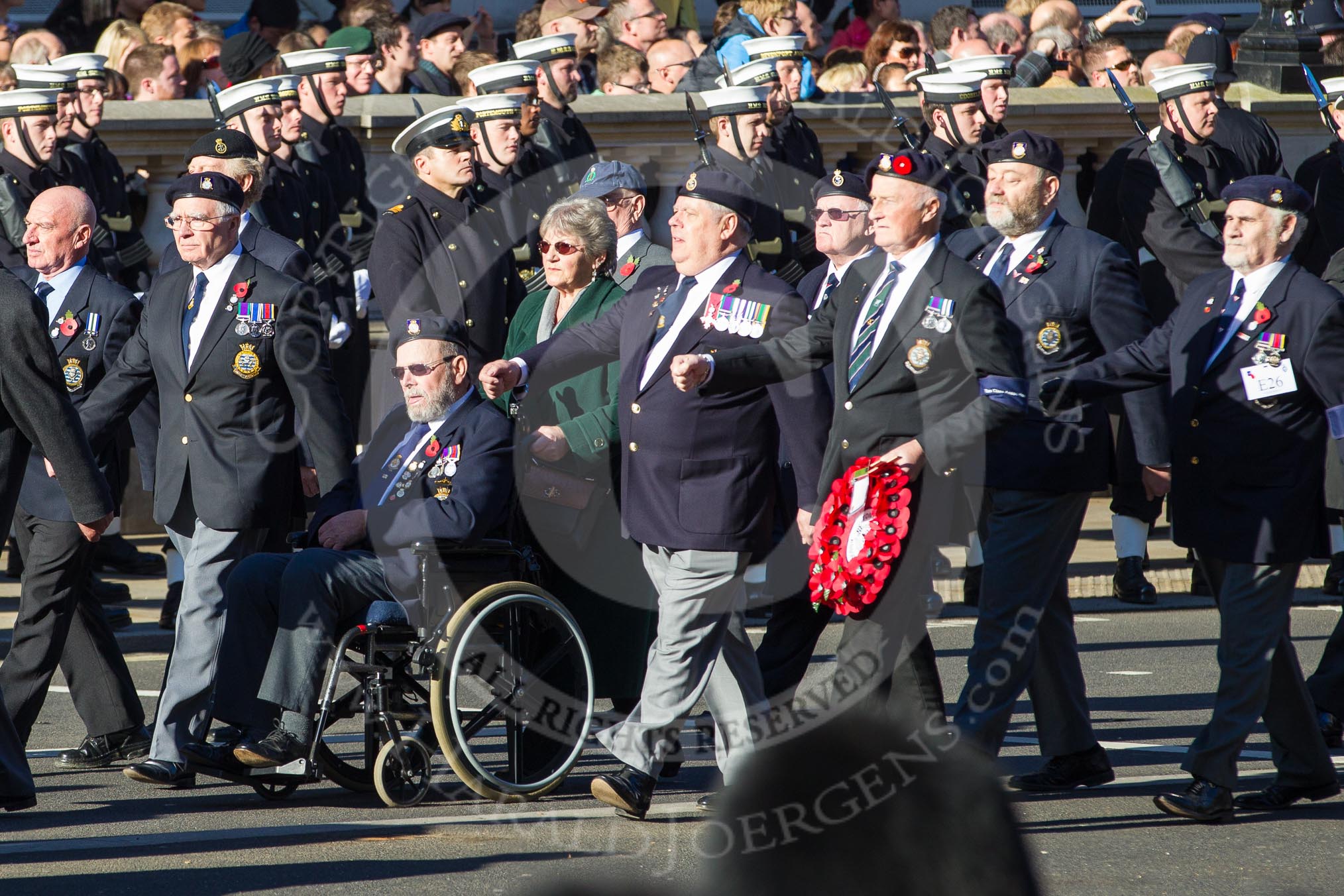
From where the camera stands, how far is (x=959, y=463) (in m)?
5.66

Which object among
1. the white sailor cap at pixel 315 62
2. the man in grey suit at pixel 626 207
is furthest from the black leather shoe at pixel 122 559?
the man in grey suit at pixel 626 207

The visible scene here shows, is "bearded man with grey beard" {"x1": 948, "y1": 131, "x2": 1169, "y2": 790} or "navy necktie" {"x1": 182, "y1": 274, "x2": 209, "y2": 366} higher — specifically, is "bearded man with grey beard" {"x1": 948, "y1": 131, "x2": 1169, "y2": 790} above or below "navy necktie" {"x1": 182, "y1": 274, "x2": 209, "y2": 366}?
below

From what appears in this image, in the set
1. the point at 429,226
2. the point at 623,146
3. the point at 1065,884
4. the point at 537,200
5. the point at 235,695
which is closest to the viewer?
the point at 1065,884

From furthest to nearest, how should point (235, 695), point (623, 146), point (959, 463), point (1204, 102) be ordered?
point (623, 146), point (1204, 102), point (235, 695), point (959, 463)

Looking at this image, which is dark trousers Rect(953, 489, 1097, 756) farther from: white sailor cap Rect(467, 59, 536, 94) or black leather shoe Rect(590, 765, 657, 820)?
white sailor cap Rect(467, 59, 536, 94)

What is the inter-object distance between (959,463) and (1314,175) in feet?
21.0

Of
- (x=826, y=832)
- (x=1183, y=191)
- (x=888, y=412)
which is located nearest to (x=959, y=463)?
(x=888, y=412)

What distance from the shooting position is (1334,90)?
36.4 ft

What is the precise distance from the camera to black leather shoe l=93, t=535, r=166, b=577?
10.6 meters

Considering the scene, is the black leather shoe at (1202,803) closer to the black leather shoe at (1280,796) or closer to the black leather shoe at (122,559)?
the black leather shoe at (1280,796)

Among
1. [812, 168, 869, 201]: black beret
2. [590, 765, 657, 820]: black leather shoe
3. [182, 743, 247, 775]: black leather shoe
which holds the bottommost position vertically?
[590, 765, 657, 820]: black leather shoe

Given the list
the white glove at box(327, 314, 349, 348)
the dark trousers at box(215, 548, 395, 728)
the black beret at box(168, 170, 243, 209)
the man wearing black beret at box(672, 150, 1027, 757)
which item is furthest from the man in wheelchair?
the white glove at box(327, 314, 349, 348)

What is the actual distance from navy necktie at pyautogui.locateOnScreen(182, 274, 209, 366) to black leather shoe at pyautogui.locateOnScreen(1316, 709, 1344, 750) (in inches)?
160

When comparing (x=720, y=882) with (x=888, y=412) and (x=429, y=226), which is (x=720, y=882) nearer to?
(x=888, y=412)
